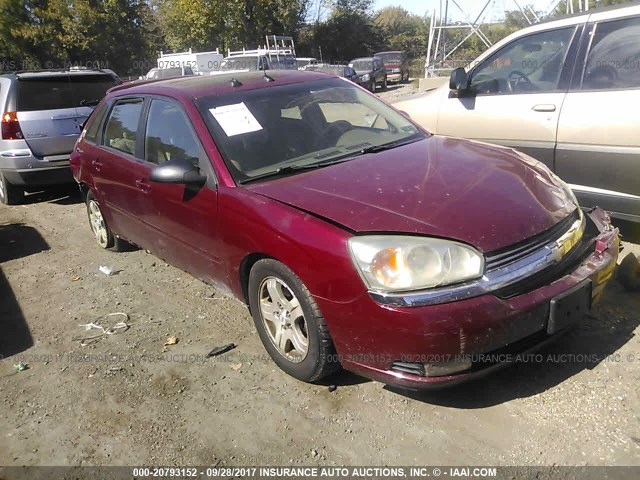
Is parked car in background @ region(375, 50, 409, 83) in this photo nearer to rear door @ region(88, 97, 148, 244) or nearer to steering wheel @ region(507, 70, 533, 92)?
steering wheel @ region(507, 70, 533, 92)

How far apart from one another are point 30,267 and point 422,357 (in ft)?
14.7

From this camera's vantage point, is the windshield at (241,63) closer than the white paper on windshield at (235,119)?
No

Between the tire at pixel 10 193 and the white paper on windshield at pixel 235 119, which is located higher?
the white paper on windshield at pixel 235 119

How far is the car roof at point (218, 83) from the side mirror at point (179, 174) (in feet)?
1.96

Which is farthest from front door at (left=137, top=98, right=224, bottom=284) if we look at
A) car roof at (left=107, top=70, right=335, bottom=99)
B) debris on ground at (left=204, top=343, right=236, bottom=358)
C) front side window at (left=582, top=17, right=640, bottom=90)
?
front side window at (left=582, top=17, right=640, bottom=90)

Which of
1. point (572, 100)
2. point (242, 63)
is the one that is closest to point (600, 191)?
point (572, 100)

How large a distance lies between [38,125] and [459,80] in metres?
5.54

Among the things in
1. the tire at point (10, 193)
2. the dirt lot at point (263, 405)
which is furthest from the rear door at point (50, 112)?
the dirt lot at point (263, 405)

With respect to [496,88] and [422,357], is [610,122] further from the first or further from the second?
[422,357]

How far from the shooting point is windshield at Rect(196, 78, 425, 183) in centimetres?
348

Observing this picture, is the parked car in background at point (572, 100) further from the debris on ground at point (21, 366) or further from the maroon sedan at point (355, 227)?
the debris on ground at point (21, 366)

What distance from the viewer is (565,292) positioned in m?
2.68

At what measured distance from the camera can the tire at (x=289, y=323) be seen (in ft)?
9.38

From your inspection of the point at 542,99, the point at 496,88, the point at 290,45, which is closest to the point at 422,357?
the point at 542,99
